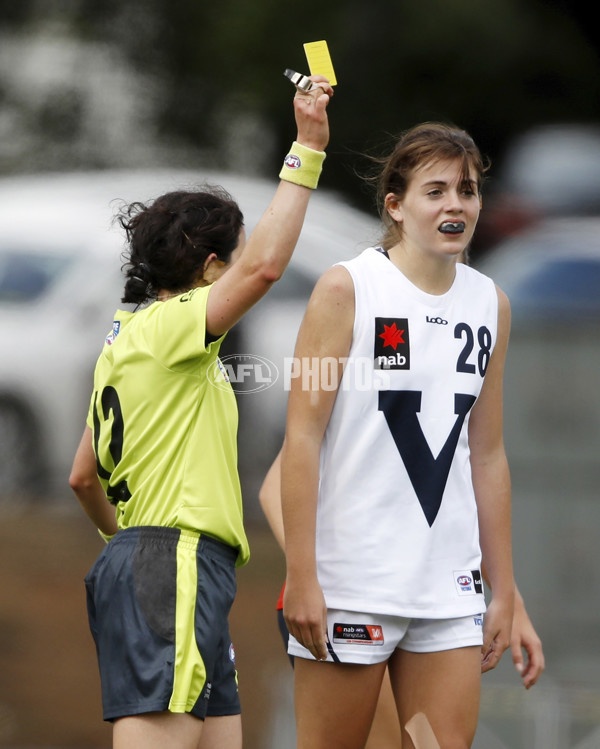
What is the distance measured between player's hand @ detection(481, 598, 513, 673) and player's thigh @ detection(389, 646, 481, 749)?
11cm

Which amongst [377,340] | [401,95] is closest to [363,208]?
[401,95]

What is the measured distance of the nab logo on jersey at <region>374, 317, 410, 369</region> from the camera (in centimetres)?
205

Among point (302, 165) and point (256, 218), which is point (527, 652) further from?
point (256, 218)

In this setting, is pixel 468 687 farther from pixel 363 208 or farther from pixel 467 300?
pixel 363 208

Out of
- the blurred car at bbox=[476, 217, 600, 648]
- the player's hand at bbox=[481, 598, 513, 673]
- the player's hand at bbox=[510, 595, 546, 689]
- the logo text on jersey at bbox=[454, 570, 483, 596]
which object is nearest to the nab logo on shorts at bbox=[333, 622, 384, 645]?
the logo text on jersey at bbox=[454, 570, 483, 596]

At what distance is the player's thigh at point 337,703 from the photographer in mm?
2027

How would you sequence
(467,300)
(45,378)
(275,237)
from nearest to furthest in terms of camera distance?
(275,237)
(467,300)
(45,378)

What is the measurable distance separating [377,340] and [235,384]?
1438 mm

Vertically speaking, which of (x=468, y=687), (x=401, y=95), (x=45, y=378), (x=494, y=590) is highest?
(x=401, y=95)

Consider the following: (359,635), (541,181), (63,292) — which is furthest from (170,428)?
(541,181)

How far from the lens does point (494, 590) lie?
2.21 m

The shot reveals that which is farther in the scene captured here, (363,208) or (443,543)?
(363,208)

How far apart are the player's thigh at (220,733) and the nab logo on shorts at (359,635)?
35 centimetres

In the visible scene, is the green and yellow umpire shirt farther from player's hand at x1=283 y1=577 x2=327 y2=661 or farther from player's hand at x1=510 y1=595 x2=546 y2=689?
player's hand at x1=510 y1=595 x2=546 y2=689
